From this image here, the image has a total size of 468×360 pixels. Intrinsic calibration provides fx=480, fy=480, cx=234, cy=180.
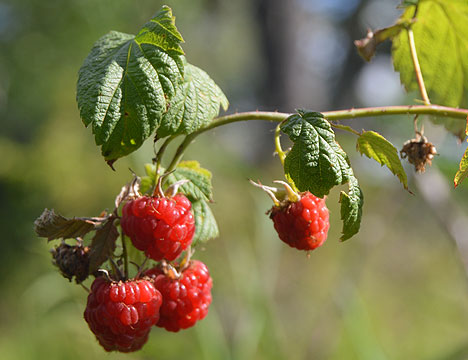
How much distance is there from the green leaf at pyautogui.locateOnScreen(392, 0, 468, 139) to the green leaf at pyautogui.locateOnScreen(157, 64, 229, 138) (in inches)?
16.0

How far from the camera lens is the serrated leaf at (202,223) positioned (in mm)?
698

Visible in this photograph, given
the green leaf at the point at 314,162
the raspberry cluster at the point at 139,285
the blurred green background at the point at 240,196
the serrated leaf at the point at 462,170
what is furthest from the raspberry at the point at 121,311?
the blurred green background at the point at 240,196

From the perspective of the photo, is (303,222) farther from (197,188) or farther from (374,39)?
(374,39)

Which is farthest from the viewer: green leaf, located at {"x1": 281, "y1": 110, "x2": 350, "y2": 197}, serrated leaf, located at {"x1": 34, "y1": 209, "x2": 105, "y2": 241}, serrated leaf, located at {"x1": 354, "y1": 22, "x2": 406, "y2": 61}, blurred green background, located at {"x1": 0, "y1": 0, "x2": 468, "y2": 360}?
blurred green background, located at {"x1": 0, "y1": 0, "x2": 468, "y2": 360}

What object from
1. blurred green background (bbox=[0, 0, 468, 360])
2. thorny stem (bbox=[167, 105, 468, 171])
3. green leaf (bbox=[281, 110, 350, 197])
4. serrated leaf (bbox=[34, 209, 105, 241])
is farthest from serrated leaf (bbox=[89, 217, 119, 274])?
blurred green background (bbox=[0, 0, 468, 360])

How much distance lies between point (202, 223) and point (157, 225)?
0.49 feet

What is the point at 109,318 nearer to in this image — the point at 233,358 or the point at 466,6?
the point at 466,6

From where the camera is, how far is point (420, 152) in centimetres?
69

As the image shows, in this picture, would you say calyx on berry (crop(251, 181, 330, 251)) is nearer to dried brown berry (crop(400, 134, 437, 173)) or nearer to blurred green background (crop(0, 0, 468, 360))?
dried brown berry (crop(400, 134, 437, 173))

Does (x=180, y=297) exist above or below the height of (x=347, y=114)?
below

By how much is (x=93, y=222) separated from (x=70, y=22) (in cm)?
606

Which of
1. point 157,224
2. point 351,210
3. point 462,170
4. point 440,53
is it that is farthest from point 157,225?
point 440,53

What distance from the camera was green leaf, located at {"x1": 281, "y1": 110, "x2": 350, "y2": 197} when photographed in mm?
492

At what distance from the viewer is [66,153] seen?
207 inches
